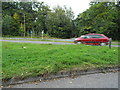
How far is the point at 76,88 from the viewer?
237 centimetres

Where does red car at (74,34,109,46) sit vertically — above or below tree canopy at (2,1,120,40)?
below

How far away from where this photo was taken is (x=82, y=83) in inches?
102

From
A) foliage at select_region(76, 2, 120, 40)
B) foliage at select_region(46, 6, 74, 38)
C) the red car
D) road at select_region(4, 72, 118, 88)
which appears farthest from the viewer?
foliage at select_region(46, 6, 74, 38)

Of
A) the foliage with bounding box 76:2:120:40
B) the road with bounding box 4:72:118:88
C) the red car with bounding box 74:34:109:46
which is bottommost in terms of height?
the road with bounding box 4:72:118:88

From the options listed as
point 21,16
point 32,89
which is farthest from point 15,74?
point 21,16

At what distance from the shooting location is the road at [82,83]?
2447mm

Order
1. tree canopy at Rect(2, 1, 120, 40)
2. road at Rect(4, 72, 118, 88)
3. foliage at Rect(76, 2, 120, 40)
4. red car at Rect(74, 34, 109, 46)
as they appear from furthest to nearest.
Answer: tree canopy at Rect(2, 1, 120, 40)
foliage at Rect(76, 2, 120, 40)
red car at Rect(74, 34, 109, 46)
road at Rect(4, 72, 118, 88)

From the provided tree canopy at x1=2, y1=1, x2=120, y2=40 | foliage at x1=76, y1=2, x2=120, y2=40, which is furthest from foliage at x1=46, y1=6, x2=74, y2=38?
foliage at x1=76, y1=2, x2=120, y2=40

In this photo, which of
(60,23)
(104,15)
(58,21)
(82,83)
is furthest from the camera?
(60,23)

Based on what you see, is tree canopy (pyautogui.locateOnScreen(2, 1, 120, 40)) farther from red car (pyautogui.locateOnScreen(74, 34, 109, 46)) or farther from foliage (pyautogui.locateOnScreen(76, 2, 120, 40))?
red car (pyautogui.locateOnScreen(74, 34, 109, 46))

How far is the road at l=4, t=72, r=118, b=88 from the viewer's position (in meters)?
2.45

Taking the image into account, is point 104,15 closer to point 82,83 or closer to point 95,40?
point 95,40

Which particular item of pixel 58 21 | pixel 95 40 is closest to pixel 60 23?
pixel 58 21

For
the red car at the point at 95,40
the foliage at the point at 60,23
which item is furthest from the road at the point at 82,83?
the foliage at the point at 60,23
